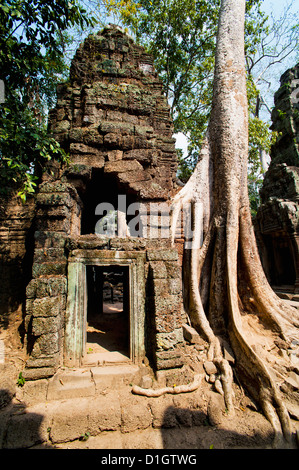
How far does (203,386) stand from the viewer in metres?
2.84

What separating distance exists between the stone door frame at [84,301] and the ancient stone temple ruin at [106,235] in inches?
0.5

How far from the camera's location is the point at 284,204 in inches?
318

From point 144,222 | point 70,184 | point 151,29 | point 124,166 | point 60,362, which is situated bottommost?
point 60,362

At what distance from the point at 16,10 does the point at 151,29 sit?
9929 millimetres

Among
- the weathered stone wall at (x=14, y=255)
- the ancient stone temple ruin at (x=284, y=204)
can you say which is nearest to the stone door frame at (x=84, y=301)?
the weathered stone wall at (x=14, y=255)

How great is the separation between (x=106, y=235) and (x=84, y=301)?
1075mm

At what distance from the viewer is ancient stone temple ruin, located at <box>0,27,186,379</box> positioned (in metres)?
2.83

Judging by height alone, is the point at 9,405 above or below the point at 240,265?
below

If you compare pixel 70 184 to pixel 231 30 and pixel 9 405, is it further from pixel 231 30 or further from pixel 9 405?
pixel 231 30

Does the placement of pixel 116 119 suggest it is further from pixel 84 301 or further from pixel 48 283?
pixel 84 301

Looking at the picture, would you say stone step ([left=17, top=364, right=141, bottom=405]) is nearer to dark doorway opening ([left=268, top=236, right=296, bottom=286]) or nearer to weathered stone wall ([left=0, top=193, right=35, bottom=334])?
weathered stone wall ([left=0, top=193, right=35, bottom=334])

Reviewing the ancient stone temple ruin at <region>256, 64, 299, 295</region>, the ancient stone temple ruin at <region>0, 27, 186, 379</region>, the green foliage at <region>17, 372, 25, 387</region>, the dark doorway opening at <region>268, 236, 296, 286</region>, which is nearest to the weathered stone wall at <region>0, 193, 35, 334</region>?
the ancient stone temple ruin at <region>0, 27, 186, 379</region>

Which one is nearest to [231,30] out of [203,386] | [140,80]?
[140,80]

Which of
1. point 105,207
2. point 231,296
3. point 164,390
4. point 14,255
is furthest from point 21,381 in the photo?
point 105,207
